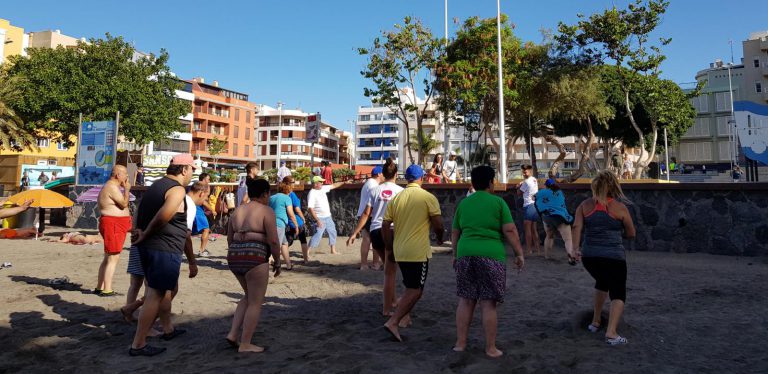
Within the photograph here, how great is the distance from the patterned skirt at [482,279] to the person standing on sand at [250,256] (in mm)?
1616

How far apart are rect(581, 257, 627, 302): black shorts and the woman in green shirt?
82 centimetres

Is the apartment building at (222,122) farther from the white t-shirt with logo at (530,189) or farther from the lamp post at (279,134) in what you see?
the white t-shirt with logo at (530,189)

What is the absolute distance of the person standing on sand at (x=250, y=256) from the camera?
12.7ft

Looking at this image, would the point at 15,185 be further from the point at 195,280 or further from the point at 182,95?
the point at 195,280

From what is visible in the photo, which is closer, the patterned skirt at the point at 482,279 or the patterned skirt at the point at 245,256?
the patterned skirt at the point at 482,279

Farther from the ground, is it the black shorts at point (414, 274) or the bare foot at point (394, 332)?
the black shorts at point (414, 274)

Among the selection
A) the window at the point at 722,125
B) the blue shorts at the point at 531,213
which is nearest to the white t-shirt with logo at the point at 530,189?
the blue shorts at the point at 531,213

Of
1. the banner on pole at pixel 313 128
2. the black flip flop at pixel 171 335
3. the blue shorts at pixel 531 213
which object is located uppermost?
the banner on pole at pixel 313 128

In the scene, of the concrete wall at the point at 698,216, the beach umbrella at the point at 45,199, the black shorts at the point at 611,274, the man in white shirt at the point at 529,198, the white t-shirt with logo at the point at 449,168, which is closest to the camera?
the black shorts at the point at 611,274

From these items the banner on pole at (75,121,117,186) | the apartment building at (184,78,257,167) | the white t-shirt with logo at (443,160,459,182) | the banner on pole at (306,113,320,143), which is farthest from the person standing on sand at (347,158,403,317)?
the apartment building at (184,78,257,167)

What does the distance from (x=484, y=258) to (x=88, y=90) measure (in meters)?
35.9

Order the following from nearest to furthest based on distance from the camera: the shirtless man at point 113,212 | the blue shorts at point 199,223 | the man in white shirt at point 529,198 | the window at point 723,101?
the shirtless man at point 113,212 < the blue shorts at point 199,223 < the man in white shirt at point 529,198 < the window at point 723,101

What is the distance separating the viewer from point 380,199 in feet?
20.4

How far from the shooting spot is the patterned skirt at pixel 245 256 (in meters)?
3.86
